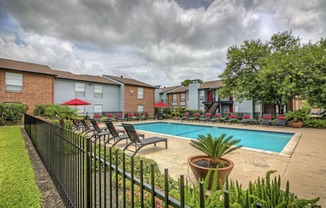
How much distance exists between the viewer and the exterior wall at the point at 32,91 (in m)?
16.7

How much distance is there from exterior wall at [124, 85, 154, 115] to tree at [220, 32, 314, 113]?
13060mm

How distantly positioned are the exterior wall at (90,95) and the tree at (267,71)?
15.8 metres

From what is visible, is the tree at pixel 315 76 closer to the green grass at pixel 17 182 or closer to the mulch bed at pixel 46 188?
the mulch bed at pixel 46 188

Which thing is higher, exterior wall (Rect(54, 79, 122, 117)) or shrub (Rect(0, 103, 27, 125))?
exterior wall (Rect(54, 79, 122, 117))

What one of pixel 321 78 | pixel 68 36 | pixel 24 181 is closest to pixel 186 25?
pixel 68 36

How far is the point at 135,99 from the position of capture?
91.8 ft

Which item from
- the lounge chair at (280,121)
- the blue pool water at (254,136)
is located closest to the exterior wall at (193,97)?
the blue pool water at (254,136)

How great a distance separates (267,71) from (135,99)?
61.6 ft

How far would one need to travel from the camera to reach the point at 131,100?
89.8 ft

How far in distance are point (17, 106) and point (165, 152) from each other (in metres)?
16.3

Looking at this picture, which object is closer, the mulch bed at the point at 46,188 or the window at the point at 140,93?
the mulch bed at the point at 46,188

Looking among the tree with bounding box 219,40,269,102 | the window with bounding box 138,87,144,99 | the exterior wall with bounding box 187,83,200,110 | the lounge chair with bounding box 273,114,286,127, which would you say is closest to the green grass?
the lounge chair with bounding box 273,114,286,127

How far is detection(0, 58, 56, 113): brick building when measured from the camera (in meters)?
16.7

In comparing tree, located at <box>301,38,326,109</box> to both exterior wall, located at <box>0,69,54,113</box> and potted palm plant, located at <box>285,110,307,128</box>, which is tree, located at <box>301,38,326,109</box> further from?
exterior wall, located at <box>0,69,54,113</box>
